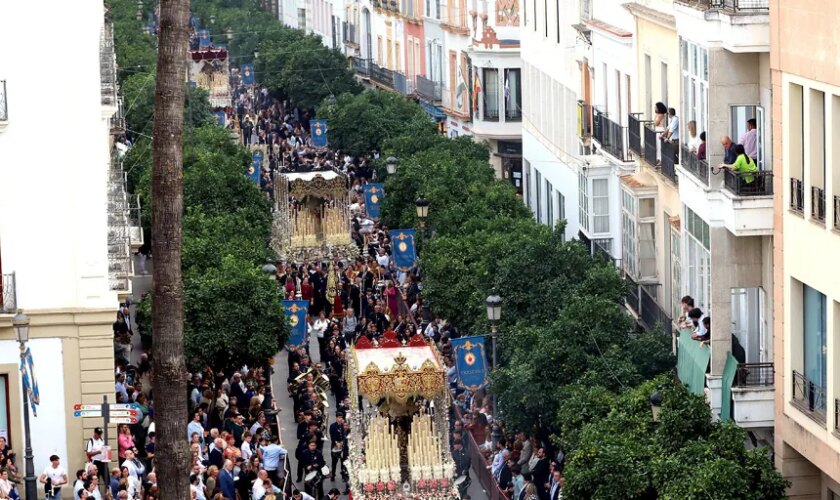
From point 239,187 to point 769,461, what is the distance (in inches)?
1055

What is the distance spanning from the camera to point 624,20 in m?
40.0

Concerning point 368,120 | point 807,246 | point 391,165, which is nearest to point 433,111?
point 368,120

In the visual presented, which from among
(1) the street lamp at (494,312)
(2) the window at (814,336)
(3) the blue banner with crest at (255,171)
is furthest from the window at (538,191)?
(2) the window at (814,336)

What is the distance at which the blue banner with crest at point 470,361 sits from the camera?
33031 mm

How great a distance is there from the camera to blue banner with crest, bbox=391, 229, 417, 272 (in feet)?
150

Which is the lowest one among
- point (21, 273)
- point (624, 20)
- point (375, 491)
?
point (375, 491)

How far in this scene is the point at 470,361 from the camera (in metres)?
33.1

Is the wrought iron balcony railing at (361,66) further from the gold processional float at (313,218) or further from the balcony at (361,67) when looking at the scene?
the gold processional float at (313,218)

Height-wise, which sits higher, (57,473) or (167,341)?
(167,341)

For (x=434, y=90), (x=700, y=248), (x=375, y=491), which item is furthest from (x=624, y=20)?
(x=434, y=90)

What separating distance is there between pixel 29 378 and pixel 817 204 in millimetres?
12035

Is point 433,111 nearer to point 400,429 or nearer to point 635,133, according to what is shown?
point 635,133

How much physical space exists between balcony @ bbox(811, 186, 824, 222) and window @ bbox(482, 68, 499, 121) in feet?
124

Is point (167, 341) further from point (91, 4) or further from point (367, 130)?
point (367, 130)
